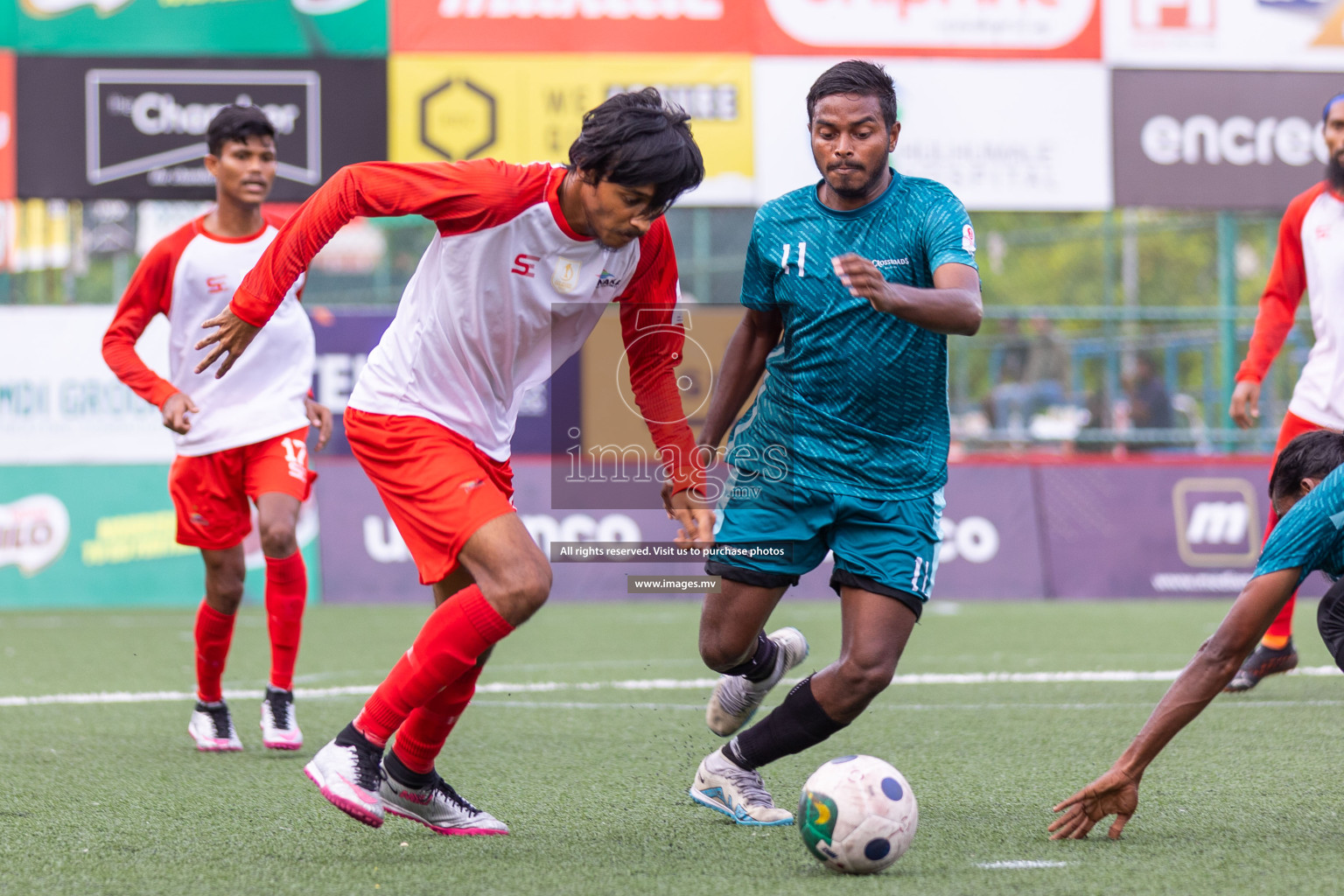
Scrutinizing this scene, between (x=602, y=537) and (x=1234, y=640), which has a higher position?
(x=1234, y=640)

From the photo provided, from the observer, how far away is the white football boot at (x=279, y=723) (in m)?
5.79

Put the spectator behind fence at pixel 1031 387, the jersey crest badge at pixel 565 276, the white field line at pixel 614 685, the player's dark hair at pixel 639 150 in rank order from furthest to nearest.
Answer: the spectator behind fence at pixel 1031 387 → the white field line at pixel 614 685 → the jersey crest badge at pixel 565 276 → the player's dark hair at pixel 639 150

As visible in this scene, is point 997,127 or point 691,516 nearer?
point 691,516

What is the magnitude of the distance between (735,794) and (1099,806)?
104 cm

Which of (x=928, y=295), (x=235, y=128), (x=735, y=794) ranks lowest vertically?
(x=735, y=794)

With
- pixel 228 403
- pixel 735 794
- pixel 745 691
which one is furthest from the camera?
pixel 228 403

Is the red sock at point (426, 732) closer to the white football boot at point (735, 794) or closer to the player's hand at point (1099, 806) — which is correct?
the white football boot at point (735, 794)

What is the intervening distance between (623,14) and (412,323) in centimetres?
Answer: 893

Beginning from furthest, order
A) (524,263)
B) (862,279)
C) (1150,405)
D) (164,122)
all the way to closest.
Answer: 1. (1150,405)
2. (164,122)
3. (524,263)
4. (862,279)

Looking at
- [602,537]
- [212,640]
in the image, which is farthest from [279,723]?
[602,537]

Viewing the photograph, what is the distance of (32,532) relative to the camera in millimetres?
12234

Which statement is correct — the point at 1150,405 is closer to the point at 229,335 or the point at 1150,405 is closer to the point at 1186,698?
the point at 1186,698

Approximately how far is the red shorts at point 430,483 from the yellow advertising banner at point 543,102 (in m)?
8.21

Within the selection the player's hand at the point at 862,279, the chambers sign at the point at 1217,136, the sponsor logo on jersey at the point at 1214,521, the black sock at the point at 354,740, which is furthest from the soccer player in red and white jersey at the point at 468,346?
the chambers sign at the point at 1217,136
